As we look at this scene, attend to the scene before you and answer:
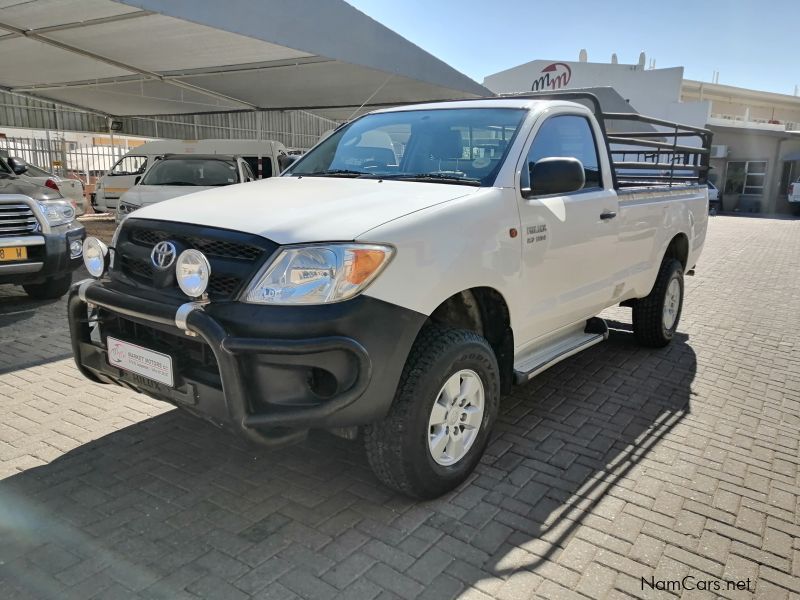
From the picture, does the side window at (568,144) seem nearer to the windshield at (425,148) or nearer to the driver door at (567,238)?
the driver door at (567,238)

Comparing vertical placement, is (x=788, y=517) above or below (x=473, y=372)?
below

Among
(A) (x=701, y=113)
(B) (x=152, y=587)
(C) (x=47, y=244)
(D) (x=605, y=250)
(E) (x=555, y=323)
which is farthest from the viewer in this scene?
(A) (x=701, y=113)

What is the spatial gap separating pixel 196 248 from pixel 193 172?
27.8 feet

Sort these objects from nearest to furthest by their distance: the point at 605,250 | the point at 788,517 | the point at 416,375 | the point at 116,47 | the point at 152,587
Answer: the point at 152,587 → the point at 416,375 → the point at 788,517 → the point at 605,250 → the point at 116,47

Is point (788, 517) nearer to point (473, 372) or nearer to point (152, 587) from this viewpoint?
point (473, 372)

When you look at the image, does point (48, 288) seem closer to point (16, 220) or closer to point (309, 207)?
point (16, 220)

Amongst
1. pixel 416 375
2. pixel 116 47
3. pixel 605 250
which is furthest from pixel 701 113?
pixel 416 375

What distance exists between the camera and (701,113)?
2888 centimetres

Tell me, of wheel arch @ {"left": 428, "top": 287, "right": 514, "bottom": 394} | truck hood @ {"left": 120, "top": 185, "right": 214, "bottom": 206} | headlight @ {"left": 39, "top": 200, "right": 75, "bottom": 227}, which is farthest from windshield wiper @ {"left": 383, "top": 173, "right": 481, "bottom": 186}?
truck hood @ {"left": 120, "top": 185, "right": 214, "bottom": 206}

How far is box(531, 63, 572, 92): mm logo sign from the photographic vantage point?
99.5 ft

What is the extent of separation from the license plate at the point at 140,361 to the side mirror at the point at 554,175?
2.04 m

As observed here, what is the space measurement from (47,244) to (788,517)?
21.0 ft

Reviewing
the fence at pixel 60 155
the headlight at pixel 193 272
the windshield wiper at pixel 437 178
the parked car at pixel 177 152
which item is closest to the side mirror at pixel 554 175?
the windshield wiper at pixel 437 178

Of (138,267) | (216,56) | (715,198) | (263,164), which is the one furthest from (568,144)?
(715,198)
